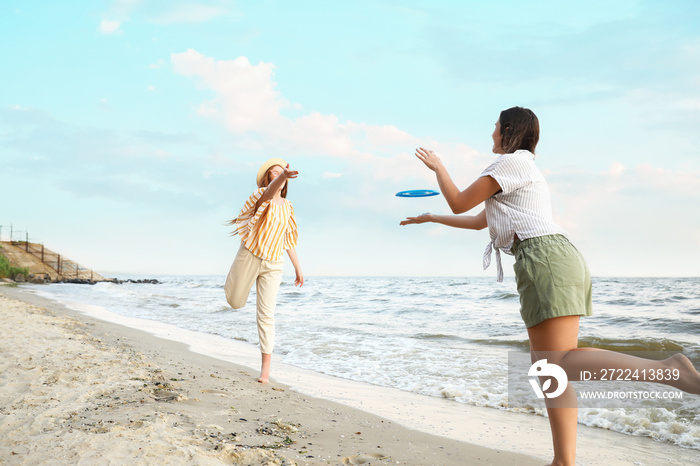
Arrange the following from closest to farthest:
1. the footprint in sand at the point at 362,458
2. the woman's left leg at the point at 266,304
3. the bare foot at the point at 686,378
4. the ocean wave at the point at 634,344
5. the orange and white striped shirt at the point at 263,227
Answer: the bare foot at the point at 686,378, the footprint in sand at the point at 362,458, the orange and white striped shirt at the point at 263,227, the woman's left leg at the point at 266,304, the ocean wave at the point at 634,344

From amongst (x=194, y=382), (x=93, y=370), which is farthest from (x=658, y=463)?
(x=93, y=370)

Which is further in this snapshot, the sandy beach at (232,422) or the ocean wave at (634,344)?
the ocean wave at (634,344)

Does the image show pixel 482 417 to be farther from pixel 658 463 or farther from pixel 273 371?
pixel 273 371

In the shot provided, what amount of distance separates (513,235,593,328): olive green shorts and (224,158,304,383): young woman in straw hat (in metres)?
2.89

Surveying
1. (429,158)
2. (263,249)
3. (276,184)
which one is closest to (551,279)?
(429,158)

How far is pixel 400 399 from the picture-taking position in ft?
15.3

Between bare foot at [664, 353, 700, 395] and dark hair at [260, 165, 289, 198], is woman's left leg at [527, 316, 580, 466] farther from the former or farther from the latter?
dark hair at [260, 165, 289, 198]

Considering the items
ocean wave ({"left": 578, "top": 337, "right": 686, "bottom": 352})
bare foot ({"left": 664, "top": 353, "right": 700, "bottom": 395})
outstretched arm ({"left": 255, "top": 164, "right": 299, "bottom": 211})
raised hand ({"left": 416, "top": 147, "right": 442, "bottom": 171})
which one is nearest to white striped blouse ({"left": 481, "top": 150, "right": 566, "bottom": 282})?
raised hand ({"left": 416, "top": 147, "right": 442, "bottom": 171})

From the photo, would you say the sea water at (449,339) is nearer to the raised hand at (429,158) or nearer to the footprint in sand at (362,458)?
the footprint in sand at (362,458)

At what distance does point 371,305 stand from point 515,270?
13483 mm

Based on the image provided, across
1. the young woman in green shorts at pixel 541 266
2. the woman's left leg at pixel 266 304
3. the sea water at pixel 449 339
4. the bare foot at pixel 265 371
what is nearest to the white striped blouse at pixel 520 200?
the young woman in green shorts at pixel 541 266

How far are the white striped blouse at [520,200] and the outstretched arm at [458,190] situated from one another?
0.04m

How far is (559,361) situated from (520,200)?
0.77 metres

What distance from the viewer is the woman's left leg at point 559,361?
2.23 meters
